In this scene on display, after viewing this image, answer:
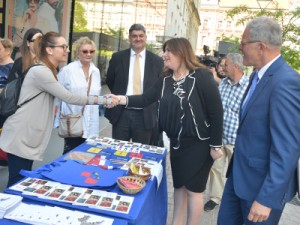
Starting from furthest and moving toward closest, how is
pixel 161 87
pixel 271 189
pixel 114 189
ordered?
1. pixel 161 87
2. pixel 114 189
3. pixel 271 189

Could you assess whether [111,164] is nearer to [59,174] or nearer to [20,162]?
[59,174]

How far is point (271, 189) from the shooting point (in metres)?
1.55

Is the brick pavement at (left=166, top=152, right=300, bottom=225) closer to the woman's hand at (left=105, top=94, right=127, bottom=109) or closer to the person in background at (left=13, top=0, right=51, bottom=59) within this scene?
the woman's hand at (left=105, top=94, right=127, bottom=109)

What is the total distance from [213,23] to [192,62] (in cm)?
7657

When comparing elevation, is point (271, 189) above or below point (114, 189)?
above

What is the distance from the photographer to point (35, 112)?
232cm

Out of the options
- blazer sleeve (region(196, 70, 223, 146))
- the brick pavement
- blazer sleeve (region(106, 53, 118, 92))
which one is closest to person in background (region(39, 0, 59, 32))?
blazer sleeve (region(106, 53, 118, 92))

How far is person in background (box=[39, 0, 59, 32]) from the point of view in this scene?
6.44 m

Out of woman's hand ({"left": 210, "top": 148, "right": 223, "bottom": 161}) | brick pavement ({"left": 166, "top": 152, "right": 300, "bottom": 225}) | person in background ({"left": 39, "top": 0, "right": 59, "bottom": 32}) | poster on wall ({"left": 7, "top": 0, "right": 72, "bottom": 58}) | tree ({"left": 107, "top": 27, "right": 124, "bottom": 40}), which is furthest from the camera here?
tree ({"left": 107, "top": 27, "right": 124, "bottom": 40})

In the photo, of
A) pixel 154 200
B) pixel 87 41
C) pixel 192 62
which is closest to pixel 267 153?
pixel 154 200

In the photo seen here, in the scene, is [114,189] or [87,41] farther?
[87,41]

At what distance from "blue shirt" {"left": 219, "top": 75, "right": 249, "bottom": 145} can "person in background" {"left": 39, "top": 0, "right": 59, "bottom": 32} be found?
4.73m

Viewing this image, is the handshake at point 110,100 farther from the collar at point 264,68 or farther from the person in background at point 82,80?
the collar at point 264,68

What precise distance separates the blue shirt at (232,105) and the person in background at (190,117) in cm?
99
